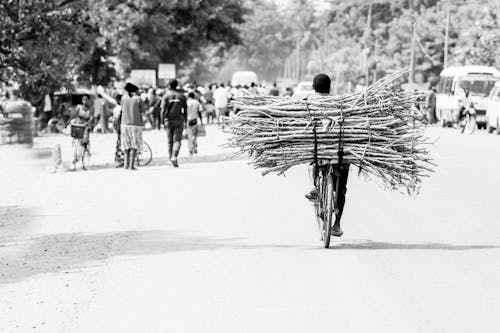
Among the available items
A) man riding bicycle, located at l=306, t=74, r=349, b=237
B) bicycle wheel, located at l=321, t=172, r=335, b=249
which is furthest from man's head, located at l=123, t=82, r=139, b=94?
bicycle wheel, located at l=321, t=172, r=335, b=249

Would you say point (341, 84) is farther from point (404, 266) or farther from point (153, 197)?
point (404, 266)

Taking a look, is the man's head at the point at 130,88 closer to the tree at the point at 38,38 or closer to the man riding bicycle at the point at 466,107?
the tree at the point at 38,38

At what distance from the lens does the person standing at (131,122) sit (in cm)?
2388

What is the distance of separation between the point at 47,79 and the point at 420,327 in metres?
26.9

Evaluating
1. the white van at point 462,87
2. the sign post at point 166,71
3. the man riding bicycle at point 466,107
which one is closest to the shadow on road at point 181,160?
the man riding bicycle at point 466,107

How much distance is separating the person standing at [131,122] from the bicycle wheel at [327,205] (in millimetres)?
12281

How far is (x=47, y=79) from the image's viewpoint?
33594 mm

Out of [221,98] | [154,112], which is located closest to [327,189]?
[154,112]

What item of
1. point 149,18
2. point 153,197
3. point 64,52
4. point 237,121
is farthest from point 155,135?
point 237,121

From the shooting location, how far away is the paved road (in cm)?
827

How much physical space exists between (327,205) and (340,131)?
0.73m

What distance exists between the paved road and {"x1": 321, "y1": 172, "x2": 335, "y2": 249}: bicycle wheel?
0.78ft

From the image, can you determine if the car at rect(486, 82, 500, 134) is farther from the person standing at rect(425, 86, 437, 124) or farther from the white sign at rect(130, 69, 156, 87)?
the white sign at rect(130, 69, 156, 87)

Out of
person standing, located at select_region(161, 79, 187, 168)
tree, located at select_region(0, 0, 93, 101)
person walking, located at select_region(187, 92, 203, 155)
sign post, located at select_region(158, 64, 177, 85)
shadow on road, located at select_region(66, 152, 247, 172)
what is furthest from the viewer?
sign post, located at select_region(158, 64, 177, 85)
